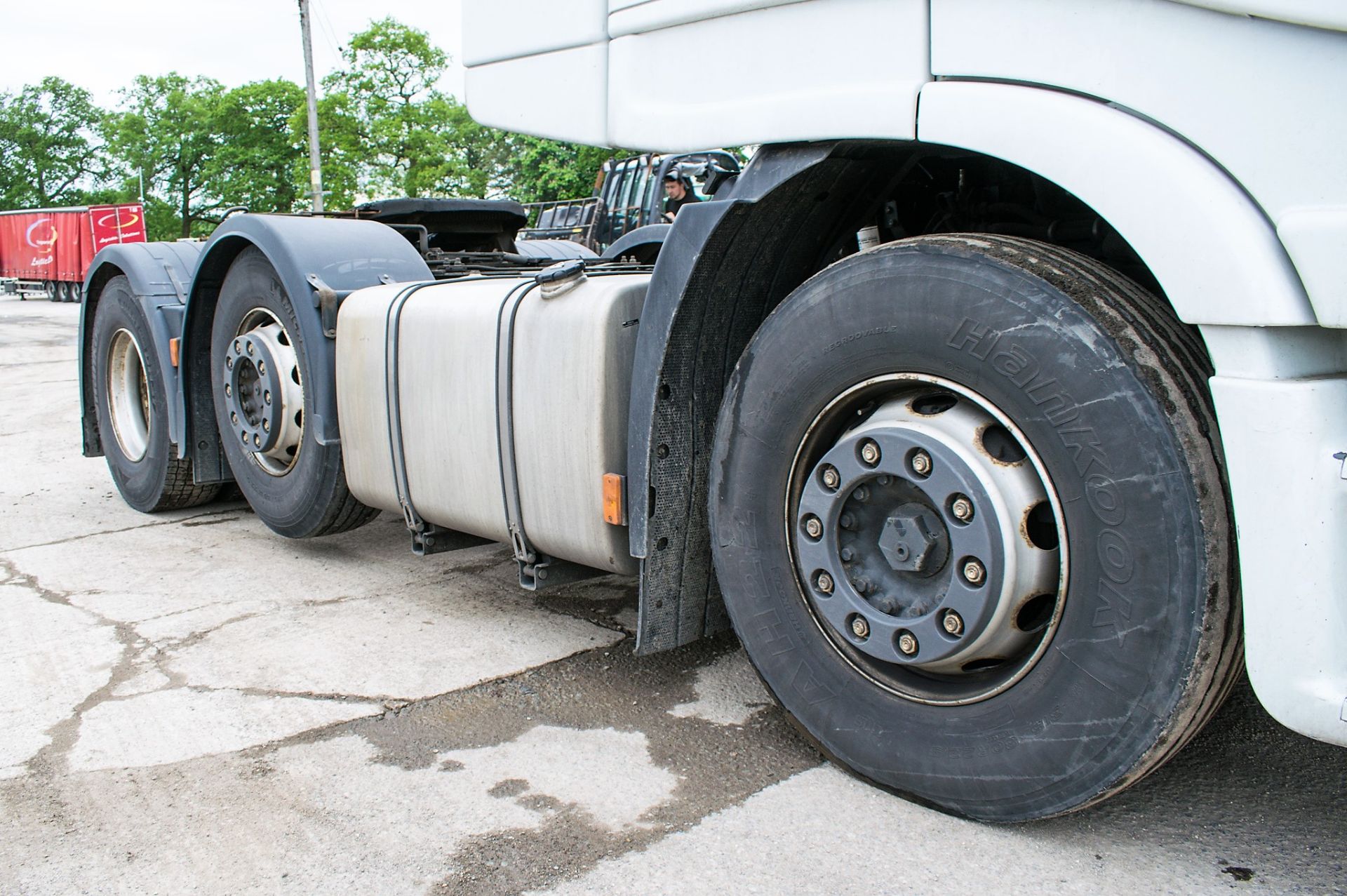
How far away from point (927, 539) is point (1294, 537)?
25.0 inches

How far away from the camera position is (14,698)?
310 centimetres

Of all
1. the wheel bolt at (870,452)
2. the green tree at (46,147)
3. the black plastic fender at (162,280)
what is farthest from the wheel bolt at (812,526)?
the green tree at (46,147)

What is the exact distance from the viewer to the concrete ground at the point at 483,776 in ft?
6.97

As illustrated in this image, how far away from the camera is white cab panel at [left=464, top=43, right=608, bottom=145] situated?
9.00 ft

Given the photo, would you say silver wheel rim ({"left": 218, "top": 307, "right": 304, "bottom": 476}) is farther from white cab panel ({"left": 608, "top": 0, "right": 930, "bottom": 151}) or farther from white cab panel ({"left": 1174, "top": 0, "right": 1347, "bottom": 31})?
white cab panel ({"left": 1174, "top": 0, "right": 1347, "bottom": 31})

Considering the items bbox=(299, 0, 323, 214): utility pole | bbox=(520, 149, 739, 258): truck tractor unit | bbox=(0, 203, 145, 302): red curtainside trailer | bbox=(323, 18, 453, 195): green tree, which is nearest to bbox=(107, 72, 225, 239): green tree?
bbox=(323, 18, 453, 195): green tree

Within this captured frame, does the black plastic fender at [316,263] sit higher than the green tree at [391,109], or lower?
lower

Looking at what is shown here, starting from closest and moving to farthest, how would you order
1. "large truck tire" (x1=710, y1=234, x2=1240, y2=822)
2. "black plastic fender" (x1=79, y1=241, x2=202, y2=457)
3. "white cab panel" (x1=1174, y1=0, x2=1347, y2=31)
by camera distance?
"white cab panel" (x1=1174, y1=0, x2=1347, y2=31) < "large truck tire" (x1=710, y1=234, x2=1240, y2=822) < "black plastic fender" (x1=79, y1=241, x2=202, y2=457)

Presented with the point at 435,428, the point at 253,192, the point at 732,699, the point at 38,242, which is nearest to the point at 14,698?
the point at 435,428

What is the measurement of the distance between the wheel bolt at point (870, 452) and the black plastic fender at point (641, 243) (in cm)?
347

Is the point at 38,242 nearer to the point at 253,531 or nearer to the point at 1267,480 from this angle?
the point at 253,531

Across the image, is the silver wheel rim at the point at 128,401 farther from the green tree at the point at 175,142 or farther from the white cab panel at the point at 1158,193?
the green tree at the point at 175,142

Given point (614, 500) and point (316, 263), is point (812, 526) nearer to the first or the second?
point (614, 500)

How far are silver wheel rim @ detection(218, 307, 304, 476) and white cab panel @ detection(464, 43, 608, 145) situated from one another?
56.1 inches
